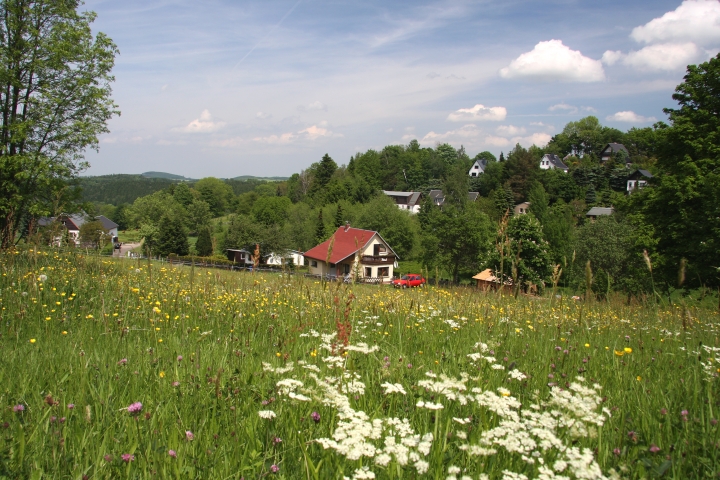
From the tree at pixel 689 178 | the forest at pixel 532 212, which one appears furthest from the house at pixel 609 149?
the tree at pixel 689 178

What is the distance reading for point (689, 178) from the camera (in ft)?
58.2

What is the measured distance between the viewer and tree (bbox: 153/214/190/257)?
66688mm

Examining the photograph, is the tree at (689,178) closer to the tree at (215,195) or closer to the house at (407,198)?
the house at (407,198)

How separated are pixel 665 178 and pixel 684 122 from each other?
2.92m

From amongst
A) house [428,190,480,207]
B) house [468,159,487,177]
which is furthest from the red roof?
house [468,159,487,177]

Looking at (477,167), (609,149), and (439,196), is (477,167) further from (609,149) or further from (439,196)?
(609,149)

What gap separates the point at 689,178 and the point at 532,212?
44084 millimetres

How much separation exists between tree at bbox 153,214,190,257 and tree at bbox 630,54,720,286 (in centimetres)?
6320

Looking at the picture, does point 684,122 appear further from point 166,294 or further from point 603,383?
point 166,294

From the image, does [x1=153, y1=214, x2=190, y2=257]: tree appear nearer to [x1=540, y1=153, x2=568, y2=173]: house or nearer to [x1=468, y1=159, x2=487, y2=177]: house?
[x1=540, y1=153, x2=568, y2=173]: house

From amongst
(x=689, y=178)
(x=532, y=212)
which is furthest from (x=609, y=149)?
(x=689, y=178)

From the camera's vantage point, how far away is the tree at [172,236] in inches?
2625

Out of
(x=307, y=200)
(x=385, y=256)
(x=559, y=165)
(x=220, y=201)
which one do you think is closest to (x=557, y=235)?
(x=385, y=256)

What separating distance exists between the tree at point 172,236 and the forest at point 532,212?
6.3 inches
